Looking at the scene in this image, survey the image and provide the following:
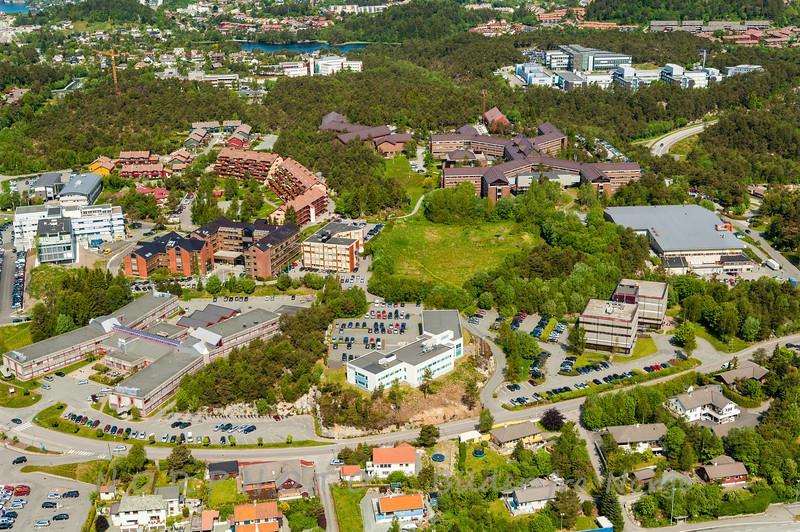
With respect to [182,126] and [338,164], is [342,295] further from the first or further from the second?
[182,126]

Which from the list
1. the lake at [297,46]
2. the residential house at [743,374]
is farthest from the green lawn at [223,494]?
Result: the lake at [297,46]

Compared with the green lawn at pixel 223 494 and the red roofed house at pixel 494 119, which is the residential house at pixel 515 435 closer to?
the green lawn at pixel 223 494

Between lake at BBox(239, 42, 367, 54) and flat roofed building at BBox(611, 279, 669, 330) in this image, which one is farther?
lake at BBox(239, 42, 367, 54)

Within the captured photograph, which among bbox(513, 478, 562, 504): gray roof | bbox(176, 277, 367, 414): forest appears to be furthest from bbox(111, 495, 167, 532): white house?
bbox(513, 478, 562, 504): gray roof

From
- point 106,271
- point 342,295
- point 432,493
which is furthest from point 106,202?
point 432,493

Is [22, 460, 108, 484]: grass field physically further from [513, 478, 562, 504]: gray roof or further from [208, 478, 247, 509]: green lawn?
[513, 478, 562, 504]: gray roof

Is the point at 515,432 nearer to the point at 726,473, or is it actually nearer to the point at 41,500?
the point at 726,473
